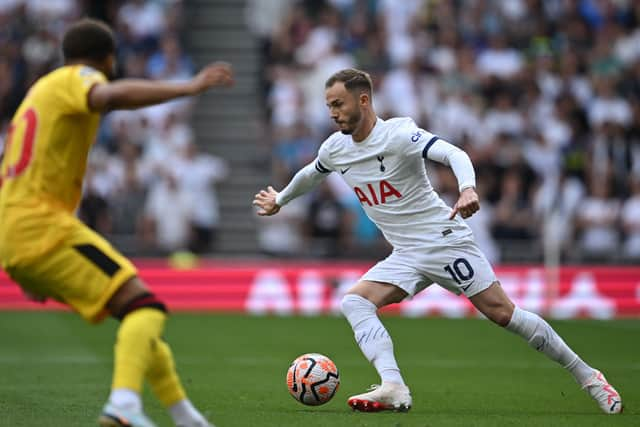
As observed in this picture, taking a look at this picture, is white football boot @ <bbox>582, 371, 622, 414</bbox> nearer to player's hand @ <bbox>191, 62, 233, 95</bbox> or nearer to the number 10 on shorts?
the number 10 on shorts

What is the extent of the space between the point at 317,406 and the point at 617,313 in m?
11.4

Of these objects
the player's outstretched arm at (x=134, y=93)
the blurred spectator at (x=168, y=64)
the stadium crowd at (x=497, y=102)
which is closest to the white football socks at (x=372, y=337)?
the player's outstretched arm at (x=134, y=93)

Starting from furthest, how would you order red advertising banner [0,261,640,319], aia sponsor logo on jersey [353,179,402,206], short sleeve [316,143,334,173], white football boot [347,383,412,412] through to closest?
red advertising banner [0,261,640,319] → short sleeve [316,143,334,173] → aia sponsor logo on jersey [353,179,402,206] → white football boot [347,383,412,412]

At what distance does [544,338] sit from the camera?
873 cm

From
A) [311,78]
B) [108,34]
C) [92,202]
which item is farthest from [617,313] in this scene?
[108,34]

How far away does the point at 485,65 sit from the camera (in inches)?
877

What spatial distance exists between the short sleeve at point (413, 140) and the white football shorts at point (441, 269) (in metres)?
0.76

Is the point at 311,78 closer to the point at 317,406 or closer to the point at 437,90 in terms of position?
the point at 437,90

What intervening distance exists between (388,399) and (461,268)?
1132 millimetres

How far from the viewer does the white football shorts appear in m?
8.77

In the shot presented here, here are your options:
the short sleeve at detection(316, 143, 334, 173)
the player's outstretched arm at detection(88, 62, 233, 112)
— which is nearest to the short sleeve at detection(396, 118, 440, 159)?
the short sleeve at detection(316, 143, 334, 173)

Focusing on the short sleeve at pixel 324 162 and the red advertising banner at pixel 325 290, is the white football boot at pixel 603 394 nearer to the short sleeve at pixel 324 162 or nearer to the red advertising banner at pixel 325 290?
the short sleeve at pixel 324 162

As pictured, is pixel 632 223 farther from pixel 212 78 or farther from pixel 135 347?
pixel 135 347

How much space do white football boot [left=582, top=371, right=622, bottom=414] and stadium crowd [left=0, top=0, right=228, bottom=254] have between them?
1220 cm
